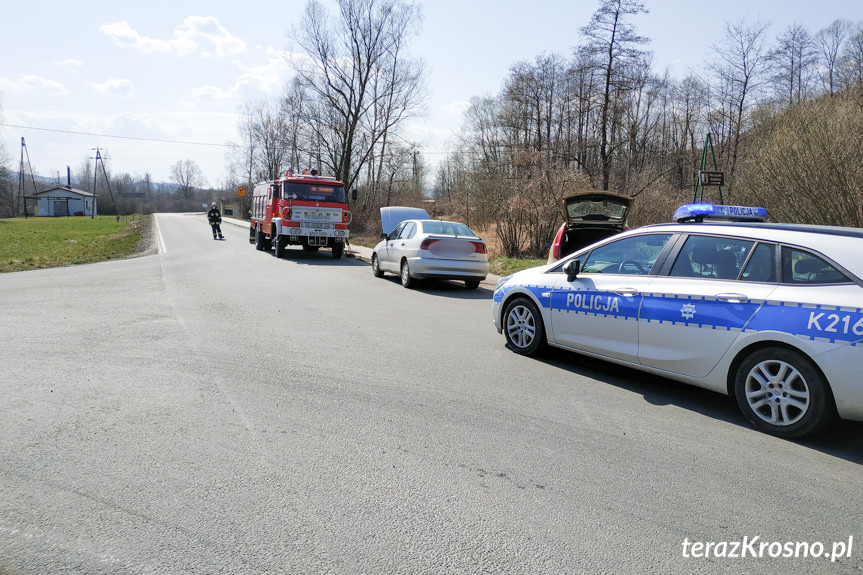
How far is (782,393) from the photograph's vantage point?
4.34 meters

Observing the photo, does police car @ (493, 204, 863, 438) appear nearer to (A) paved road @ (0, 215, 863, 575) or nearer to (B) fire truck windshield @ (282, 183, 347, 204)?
(A) paved road @ (0, 215, 863, 575)

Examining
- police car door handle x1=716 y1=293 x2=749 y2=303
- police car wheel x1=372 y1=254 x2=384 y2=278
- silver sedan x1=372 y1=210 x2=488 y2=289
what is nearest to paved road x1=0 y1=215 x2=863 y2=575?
police car door handle x1=716 y1=293 x2=749 y2=303

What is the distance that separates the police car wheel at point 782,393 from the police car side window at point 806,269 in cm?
56

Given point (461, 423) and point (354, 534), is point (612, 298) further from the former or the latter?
point (354, 534)

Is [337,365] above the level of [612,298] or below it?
below

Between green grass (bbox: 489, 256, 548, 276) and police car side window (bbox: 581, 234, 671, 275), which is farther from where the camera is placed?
green grass (bbox: 489, 256, 548, 276)

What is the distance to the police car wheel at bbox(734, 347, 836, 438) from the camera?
411 centimetres

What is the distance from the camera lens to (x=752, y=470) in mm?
3777

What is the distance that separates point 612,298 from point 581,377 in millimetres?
919

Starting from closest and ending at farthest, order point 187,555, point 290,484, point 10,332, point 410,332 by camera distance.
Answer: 1. point 187,555
2. point 290,484
3. point 10,332
4. point 410,332

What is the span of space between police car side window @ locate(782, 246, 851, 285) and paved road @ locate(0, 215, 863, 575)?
4.00 feet

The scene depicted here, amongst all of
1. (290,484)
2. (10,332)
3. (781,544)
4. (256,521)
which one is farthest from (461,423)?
(10,332)

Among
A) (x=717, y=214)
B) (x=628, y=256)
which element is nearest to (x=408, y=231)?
(x=628, y=256)

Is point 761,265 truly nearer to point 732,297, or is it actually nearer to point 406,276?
point 732,297
